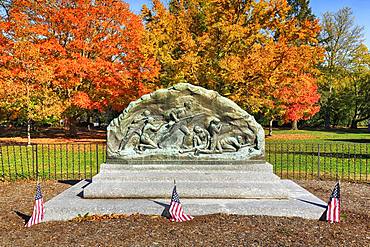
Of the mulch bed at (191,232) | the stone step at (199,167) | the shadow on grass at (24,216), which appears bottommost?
the shadow on grass at (24,216)

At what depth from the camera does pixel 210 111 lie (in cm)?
816

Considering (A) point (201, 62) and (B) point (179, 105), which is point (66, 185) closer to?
(B) point (179, 105)

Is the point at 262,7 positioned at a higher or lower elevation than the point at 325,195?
higher

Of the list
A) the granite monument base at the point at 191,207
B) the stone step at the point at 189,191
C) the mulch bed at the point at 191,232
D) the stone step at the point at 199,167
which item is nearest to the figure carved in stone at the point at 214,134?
the stone step at the point at 199,167

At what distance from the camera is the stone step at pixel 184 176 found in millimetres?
7617

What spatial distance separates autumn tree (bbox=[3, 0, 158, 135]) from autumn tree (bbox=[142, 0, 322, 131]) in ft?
11.1

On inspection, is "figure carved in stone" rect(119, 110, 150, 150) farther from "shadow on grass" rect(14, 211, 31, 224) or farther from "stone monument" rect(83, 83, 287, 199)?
"shadow on grass" rect(14, 211, 31, 224)

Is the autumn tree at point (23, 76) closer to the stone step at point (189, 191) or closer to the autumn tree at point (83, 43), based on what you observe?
the autumn tree at point (83, 43)

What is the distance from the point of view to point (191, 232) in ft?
18.1

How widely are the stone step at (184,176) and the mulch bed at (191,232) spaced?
144cm

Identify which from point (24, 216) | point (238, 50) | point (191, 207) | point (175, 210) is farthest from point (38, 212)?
point (238, 50)

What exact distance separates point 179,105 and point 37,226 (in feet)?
12.6

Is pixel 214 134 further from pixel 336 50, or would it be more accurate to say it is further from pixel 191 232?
pixel 336 50

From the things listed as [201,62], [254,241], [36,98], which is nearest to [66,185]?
[254,241]
